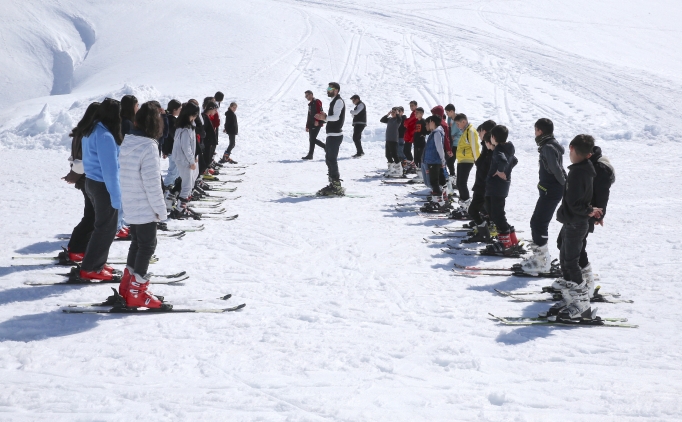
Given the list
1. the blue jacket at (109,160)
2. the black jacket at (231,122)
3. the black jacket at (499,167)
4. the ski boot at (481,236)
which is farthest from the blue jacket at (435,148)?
the black jacket at (231,122)

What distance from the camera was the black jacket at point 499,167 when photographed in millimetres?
7969

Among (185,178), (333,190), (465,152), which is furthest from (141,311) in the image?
(333,190)

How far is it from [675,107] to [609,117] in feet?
10.9

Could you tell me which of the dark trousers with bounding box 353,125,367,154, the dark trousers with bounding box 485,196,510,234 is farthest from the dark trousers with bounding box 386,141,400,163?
the dark trousers with bounding box 485,196,510,234

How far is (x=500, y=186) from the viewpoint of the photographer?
8094mm

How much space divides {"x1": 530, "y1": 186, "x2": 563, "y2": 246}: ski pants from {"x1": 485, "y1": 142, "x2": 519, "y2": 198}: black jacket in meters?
0.97

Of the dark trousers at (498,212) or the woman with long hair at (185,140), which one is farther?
the woman with long hair at (185,140)

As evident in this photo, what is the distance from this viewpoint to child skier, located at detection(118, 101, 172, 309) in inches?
209

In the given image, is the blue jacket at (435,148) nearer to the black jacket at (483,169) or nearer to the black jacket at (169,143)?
the black jacket at (483,169)

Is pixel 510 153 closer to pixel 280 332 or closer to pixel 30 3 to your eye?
pixel 280 332

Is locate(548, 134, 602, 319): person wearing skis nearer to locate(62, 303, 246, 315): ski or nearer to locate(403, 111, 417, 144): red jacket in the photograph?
locate(62, 303, 246, 315): ski

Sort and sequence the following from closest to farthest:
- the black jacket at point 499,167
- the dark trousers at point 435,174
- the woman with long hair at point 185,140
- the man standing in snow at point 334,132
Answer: the black jacket at point 499,167
the woman with long hair at point 185,140
the dark trousers at point 435,174
the man standing in snow at point 334,132

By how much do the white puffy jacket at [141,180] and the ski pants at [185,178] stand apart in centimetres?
413

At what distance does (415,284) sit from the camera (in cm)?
678
